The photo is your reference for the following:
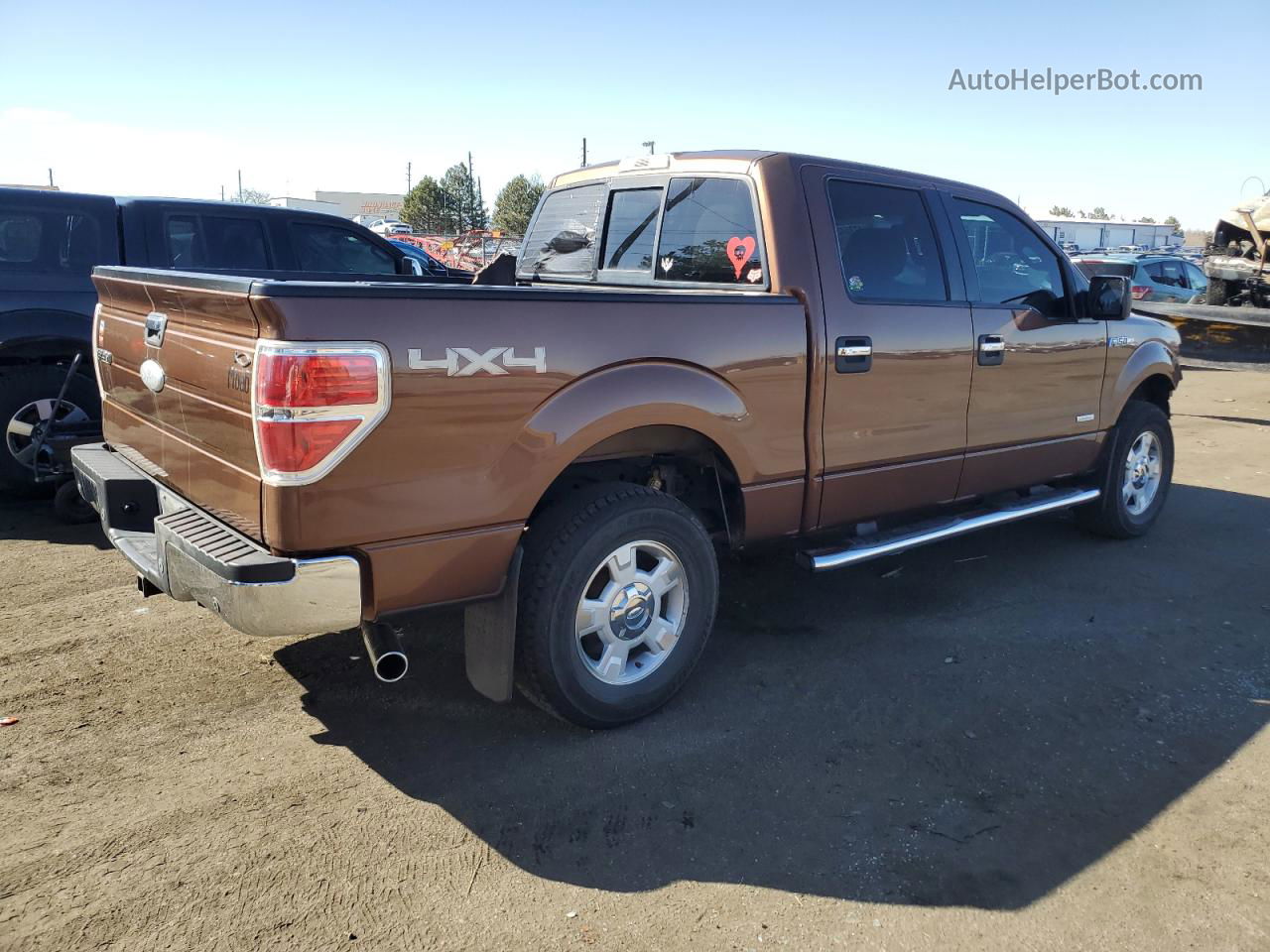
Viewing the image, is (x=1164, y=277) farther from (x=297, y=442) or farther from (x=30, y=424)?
(x=297, y=442)

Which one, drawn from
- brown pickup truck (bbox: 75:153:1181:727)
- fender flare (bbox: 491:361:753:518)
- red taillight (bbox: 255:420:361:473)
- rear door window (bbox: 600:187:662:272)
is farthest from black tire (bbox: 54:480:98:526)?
fender flare (bbox: 491:361:753:518)

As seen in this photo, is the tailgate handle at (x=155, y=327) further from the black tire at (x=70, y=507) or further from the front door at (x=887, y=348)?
the black tire at (x=70, y=507)

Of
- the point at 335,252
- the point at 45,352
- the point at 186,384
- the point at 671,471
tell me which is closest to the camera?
the point at 186,384

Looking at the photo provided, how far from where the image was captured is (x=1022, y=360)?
4906 mm

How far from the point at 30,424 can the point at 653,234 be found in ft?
13.4

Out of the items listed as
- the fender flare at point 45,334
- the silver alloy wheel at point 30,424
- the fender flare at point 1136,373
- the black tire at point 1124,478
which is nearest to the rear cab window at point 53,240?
the fender flare at point 45,334

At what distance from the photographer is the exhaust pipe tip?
2928mm

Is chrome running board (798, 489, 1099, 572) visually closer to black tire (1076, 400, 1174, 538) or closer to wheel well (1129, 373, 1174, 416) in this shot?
black tire (1076, 400, 1174, 538)

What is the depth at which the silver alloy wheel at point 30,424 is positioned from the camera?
19.2 ft

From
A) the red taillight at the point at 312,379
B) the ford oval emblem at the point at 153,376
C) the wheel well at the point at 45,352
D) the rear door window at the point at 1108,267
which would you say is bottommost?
the wheel well at the point at 45,352

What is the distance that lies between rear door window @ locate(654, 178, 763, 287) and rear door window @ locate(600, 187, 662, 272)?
0.09 meters

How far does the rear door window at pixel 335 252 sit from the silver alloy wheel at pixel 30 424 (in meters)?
2.06

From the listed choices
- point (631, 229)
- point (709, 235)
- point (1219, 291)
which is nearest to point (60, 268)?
point (631, 229)

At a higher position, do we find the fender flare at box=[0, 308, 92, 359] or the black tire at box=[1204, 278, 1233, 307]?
the black tire at box=[1204, 278, 1233, 307]
